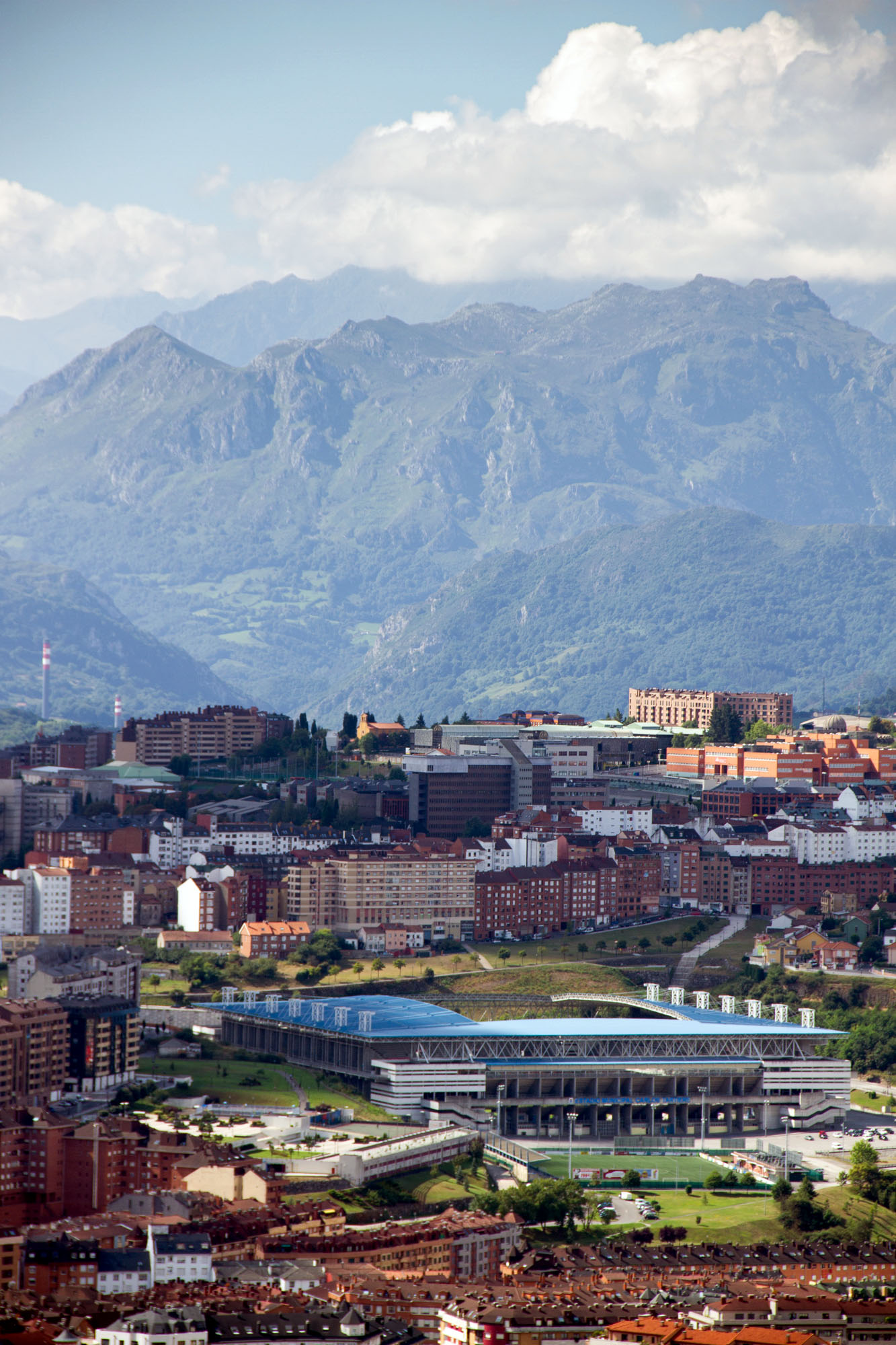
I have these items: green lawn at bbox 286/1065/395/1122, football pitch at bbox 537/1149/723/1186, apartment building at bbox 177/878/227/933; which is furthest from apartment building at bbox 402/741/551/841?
football pitch at bbox 537/1149/723/1186

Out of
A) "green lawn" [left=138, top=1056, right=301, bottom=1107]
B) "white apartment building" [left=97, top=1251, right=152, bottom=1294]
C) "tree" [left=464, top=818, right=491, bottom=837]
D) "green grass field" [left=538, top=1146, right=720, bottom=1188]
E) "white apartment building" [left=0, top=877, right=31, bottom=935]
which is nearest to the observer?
"white apartment building" [left=97, top=1251, right=152, bottom=1294]

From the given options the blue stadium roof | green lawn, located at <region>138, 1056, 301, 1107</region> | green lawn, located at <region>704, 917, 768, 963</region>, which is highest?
green lawn, located at <region>704, 917, 768, 963</region>

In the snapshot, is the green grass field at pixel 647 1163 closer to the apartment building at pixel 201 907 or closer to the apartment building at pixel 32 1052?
the apartment building at pixel 32 1052

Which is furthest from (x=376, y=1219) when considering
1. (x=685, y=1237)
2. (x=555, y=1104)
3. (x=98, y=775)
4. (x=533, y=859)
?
(x=98, y=775)

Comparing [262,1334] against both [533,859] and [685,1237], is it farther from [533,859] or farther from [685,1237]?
[533,859]

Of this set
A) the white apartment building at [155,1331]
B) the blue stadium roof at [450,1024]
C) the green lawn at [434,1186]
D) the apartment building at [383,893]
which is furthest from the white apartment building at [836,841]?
the white apartment building at [155,1331]

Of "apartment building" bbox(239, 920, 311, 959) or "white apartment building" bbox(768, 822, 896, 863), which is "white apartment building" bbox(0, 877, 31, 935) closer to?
"apartment building" bbox(239, 920, 311, 959)
